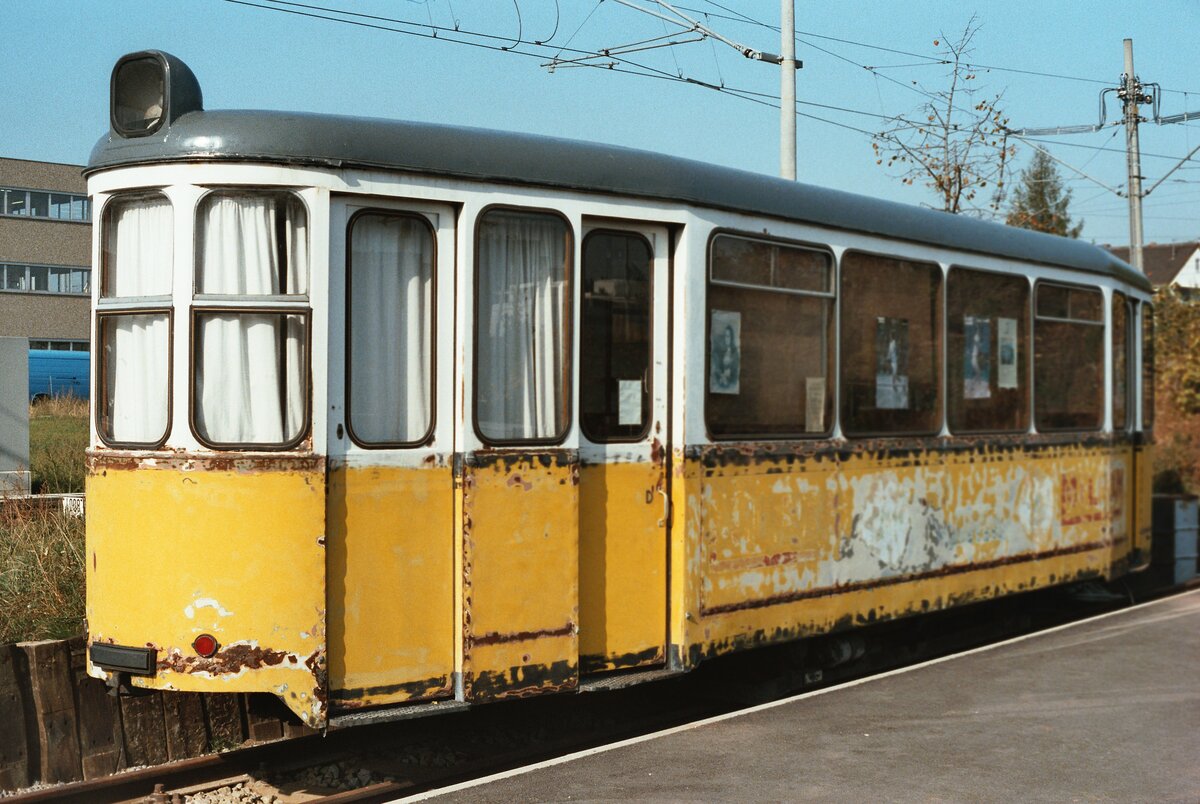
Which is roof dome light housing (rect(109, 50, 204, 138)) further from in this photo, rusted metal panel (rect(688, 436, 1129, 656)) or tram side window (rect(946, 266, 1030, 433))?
tram side window (rect(946, 266, 1030, 433))

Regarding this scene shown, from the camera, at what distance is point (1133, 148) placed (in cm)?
2383

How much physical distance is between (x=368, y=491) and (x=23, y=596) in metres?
3.02

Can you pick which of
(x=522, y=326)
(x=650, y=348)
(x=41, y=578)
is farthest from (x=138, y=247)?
(x=41, y=578)

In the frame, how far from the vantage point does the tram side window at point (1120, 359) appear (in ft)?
37.7

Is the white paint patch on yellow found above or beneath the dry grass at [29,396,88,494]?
beneath

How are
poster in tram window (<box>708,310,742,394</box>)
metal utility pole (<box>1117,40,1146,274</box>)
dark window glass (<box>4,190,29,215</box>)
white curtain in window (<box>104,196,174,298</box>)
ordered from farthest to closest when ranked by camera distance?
metal utility pole (<box>1117,40,1146,274</box>)
dark window glass (<box>4,190,29,215</box>)
poster in tram window (<box>708,310,742,394</box>)
white curtain in window (<box>104,196,174,298</box>)

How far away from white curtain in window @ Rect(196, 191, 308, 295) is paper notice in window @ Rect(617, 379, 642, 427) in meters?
1.82

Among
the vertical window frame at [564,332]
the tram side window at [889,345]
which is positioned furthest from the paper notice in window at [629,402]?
the tram side window at [889,345]

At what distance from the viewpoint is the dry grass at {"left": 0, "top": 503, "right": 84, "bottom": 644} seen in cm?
756

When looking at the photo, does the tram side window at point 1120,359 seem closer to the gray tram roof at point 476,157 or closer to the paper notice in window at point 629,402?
the gray tram roof at point 476,157

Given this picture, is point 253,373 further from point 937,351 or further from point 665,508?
point 937,351

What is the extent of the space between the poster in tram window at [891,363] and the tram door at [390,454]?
11.3ft

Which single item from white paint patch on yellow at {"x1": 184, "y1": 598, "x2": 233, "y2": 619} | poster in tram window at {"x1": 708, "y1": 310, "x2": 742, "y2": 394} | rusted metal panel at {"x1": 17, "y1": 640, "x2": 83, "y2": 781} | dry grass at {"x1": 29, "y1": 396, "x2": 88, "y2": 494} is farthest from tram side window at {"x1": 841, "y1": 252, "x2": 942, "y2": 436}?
dry grass at {"x1": 29, "y1": 396, "x2": 88, "y2": 494}

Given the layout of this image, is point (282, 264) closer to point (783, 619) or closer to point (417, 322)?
point (417, 322)
